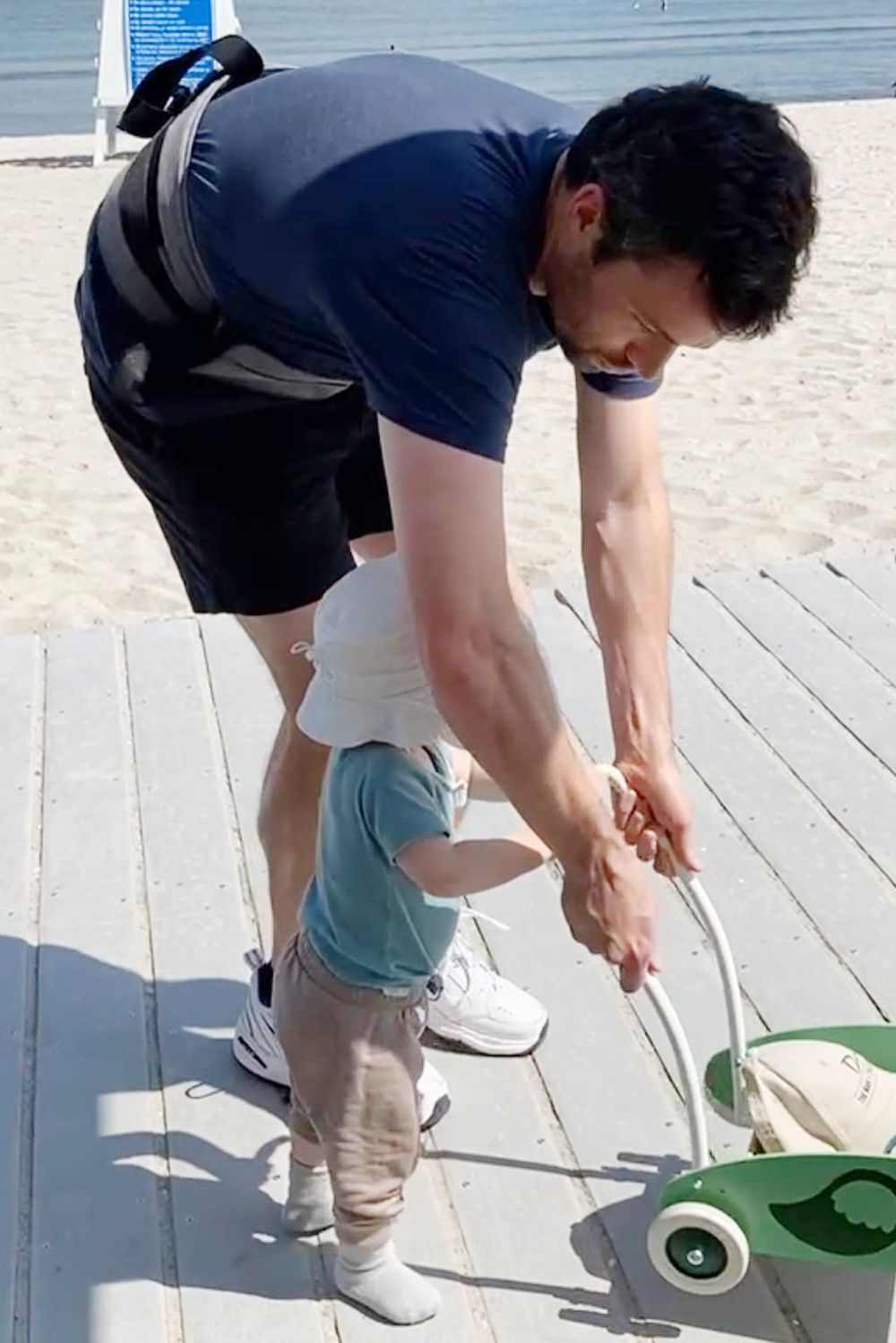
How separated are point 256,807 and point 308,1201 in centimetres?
120

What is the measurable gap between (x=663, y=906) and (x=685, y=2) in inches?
1830

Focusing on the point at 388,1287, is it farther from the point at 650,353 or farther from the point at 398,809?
the point at 650,353

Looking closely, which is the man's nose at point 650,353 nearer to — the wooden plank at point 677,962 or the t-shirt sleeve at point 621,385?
the t-shirt sleeve at point 621,385

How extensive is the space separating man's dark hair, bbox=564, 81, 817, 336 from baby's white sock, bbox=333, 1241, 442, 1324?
1.20m

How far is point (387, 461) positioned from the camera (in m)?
1.73

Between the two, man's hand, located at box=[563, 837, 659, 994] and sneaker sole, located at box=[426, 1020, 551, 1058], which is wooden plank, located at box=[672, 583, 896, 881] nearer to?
sneaker sole, located at box=[426, 1020, 551, 1058]

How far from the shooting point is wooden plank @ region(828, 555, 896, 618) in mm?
4180

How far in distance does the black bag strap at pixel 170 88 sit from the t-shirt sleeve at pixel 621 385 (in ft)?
1.96

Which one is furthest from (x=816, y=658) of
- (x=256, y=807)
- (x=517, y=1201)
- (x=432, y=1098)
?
(x=517, y=1201)

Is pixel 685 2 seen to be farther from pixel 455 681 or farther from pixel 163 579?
pixel 455 681

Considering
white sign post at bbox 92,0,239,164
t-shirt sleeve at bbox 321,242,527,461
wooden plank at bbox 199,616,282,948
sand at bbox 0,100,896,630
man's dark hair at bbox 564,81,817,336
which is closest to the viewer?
man's dark hair at bbox 564,81,817,336

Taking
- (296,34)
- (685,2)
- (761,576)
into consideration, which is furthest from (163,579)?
(685,2)

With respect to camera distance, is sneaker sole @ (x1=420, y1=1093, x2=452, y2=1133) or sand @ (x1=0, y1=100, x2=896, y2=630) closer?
sneaker sole @ (x1=420, y1=1093, x2=452, y2=1133)

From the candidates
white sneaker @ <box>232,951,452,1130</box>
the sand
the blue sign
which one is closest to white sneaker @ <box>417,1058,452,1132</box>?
white sneaker @ <box>232,951,452,1130</box>
